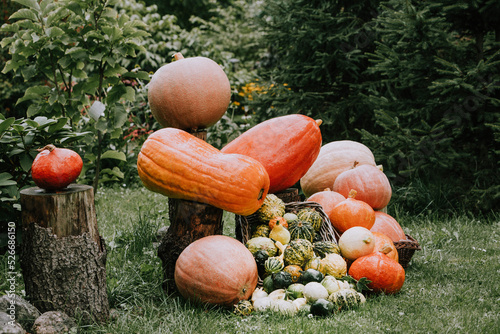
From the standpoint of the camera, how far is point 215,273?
2.59m

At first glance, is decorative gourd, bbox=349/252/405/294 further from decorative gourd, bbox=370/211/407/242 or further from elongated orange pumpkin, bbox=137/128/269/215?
elongated orange pumpkin, bbox=137/128/269/215

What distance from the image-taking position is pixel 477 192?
14.8 ft

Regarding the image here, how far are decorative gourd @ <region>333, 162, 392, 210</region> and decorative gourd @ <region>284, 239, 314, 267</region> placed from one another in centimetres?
98

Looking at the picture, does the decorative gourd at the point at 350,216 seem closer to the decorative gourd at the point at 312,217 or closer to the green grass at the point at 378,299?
the decorative gourd at the point at 312,217

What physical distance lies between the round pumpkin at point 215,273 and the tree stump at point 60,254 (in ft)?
1.75

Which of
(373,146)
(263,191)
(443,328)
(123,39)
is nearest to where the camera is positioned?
(443,328)

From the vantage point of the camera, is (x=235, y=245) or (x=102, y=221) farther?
(x=102, y=221)

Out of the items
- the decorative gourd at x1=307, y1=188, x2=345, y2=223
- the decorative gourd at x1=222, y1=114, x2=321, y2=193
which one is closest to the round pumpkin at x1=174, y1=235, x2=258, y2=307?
the decorative gourd at x1=222, y1=114, x2=321, y2=193

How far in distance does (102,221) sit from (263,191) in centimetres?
213

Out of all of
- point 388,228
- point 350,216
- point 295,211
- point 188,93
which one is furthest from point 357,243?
point 188,93

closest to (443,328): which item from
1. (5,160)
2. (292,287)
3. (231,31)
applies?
(292,287)

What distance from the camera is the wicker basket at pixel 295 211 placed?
10.3ft

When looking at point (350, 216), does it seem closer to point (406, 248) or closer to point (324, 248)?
point (324, 248)

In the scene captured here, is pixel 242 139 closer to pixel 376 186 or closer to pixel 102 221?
pixel 376 186
